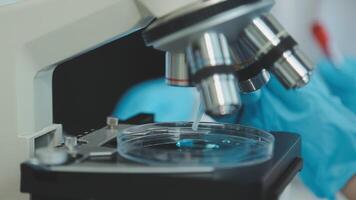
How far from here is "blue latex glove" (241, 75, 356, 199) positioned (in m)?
0.98

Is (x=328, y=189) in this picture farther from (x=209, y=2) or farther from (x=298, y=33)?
(x=209, y=2)

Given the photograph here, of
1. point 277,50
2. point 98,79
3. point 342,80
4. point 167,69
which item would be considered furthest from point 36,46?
point 342,80

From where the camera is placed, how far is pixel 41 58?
2.19ft

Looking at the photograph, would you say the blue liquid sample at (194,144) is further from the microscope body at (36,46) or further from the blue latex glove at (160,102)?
the blue latex glove at (160,102)

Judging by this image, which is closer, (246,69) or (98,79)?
(246,69)

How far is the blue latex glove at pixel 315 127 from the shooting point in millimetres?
983

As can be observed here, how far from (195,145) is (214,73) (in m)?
0.19

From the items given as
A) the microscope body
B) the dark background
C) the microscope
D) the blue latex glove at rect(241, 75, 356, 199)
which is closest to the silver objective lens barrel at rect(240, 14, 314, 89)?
the microscope

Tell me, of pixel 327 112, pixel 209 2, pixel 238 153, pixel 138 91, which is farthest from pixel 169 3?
pixel 138 91

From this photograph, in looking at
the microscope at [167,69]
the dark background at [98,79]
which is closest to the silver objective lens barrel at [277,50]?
the microscope at [167,69]

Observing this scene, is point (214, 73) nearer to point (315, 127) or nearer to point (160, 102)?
point (315, 127)

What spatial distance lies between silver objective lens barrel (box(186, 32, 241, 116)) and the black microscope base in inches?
2.6

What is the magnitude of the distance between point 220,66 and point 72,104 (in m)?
0.67

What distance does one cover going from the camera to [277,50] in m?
0.54
